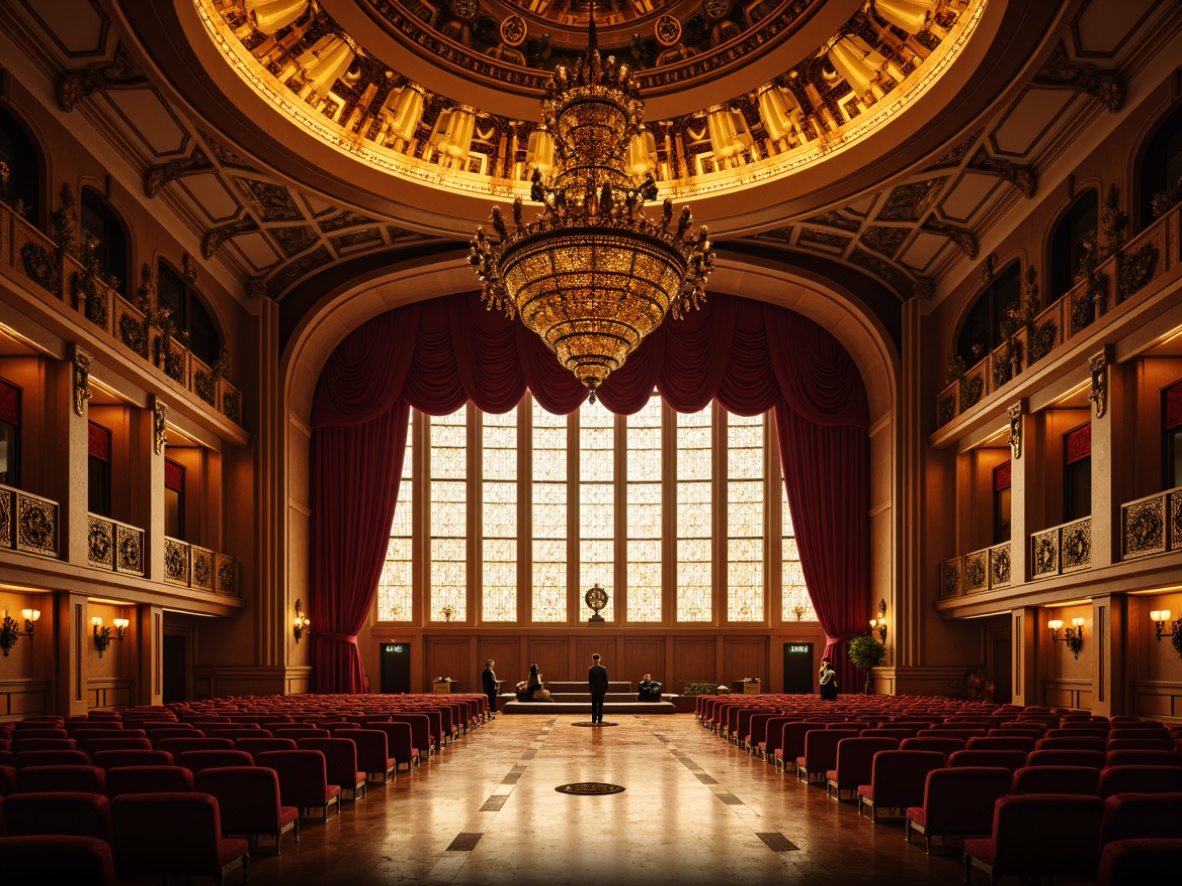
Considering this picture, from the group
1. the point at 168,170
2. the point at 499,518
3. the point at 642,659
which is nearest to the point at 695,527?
the point at 642,659

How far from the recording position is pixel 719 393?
26.5m

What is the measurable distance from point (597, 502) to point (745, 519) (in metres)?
3.97

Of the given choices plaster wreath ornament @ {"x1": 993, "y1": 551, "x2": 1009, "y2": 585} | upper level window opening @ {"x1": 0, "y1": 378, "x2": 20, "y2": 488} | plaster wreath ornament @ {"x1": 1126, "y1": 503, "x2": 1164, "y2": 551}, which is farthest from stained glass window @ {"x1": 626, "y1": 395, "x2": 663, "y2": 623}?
upper level window opening @ {"x1": 0, "y1": 378, "x2": 20, "y2": 488}

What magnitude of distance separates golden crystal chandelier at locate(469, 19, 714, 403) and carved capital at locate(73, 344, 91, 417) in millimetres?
5854

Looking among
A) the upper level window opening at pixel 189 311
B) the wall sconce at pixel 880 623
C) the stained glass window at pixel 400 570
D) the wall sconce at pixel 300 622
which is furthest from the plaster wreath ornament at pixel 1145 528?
the stained glass window at pixel 400 570

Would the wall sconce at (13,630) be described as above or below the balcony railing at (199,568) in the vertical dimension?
below

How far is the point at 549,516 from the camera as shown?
30.2m

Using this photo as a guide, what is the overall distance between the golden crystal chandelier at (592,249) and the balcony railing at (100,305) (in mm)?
5594

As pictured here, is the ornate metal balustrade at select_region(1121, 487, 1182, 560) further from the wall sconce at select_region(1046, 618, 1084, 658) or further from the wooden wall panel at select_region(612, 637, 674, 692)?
the wooden wall panel at select_region(612, 637, 674, 692)

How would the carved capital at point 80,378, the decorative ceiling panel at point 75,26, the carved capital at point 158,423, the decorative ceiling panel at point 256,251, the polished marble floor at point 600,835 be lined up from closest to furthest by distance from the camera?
the polished marble floor at point 600,835, the decorative ceiling panel at point 75,26, the carved capital at point 80,378, the carved capital at point 158,423, the decorative ceiling panel at point 256,251

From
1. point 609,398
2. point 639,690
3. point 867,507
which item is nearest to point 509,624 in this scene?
point 639,690

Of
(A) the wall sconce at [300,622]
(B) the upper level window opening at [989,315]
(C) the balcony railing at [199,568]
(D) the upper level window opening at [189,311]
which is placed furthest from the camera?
(A) the wall sconce at [300,622]

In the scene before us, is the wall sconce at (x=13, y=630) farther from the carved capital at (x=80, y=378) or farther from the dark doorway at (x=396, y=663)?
the dark doorway at (x=396, y=663)

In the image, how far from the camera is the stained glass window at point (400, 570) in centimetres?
2941
